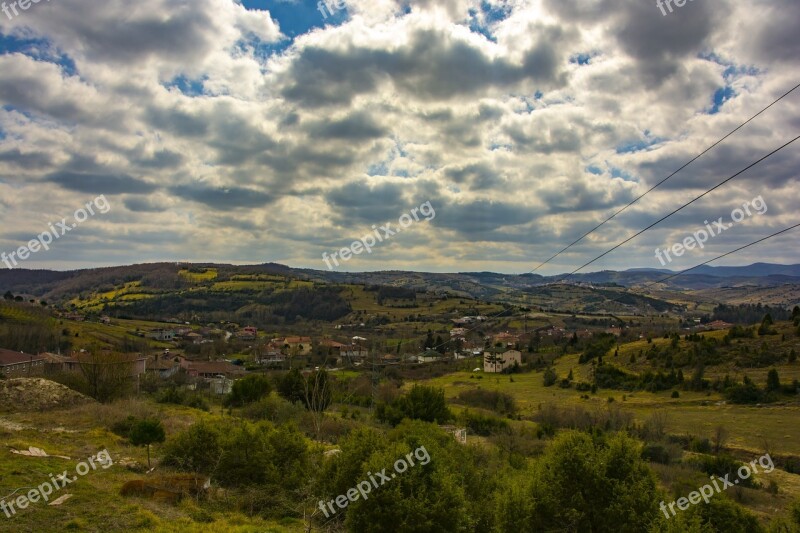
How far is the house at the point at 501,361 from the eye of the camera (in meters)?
87.1

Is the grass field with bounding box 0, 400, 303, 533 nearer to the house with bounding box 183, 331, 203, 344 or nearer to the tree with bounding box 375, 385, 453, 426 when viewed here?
the tree with bounding box 375, 385, 453, 426

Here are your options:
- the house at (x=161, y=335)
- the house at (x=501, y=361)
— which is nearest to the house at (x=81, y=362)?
the house at (x=161, y=335)

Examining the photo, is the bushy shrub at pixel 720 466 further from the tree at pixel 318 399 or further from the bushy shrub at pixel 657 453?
the tree at pixel 318 399

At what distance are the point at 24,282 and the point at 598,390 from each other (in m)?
226

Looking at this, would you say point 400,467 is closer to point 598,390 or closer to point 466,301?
point 598,390

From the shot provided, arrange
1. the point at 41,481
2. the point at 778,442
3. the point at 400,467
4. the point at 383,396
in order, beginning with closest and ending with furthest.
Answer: the point at 400,467 < the point at 41,481 < the point at 778,442 < the point at 383,396

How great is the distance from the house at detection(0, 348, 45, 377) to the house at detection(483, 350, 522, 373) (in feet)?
217

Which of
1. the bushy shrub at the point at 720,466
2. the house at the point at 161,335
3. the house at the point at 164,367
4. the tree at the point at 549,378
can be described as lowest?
the tree at the point at 549,378

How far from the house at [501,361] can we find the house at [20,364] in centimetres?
6600

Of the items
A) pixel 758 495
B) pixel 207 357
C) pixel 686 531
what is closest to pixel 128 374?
pixel 686 531

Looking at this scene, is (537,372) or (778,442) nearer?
(778,442)

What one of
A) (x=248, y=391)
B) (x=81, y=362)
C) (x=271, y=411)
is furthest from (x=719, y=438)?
(x=81, y=362)

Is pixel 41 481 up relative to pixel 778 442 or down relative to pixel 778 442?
up

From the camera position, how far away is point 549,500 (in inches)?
603
